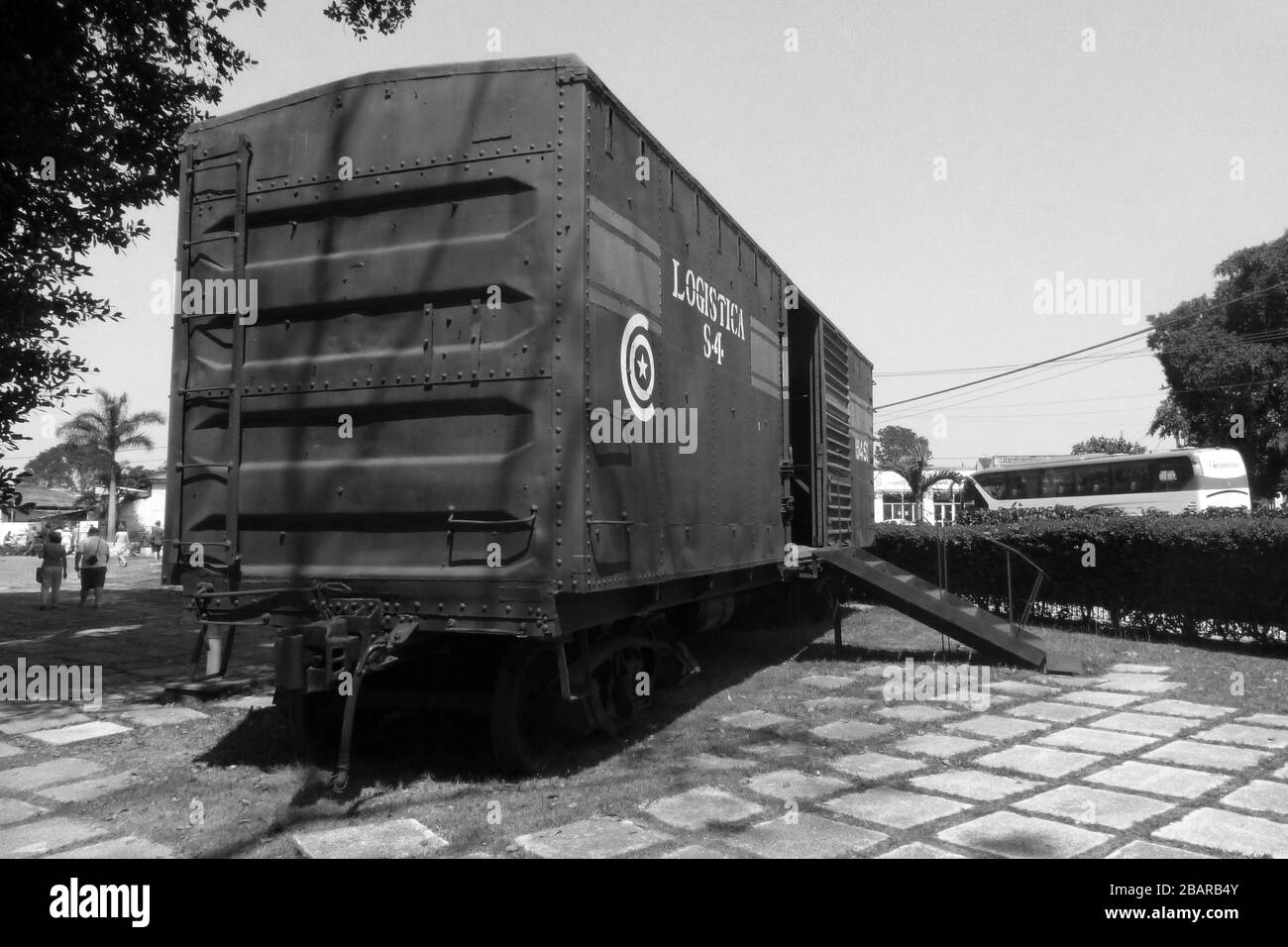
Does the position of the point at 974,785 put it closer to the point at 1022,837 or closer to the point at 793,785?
the point at 1022,837

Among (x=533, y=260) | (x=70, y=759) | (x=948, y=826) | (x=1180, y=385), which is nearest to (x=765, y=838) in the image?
(x=948, y=826)

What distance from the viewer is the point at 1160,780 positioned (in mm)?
5023

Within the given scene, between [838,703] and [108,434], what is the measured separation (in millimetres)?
46353

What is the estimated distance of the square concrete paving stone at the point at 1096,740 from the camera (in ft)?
18.9

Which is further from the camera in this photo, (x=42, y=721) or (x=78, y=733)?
(x=42, y=721)

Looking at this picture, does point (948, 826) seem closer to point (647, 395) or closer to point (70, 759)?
point (647, 395)

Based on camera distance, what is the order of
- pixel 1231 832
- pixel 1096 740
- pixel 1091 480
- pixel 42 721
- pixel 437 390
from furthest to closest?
pixel 1091 480 < pixel 42 721 < pixel 1096 740 < pixel 437 390 < pixel 1231 832

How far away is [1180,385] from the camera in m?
34.2

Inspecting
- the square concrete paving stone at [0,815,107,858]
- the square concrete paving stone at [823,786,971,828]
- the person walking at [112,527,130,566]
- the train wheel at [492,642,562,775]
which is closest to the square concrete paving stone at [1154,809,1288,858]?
the square concrete paving stone at [823,786,971,828]

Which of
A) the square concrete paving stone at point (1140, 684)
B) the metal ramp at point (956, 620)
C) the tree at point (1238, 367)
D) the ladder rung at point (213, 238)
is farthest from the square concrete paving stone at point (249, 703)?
the tree at point (1238, 367)

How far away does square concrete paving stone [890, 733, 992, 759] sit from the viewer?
221 inches

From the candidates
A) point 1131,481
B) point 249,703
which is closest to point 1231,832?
point 249,703
